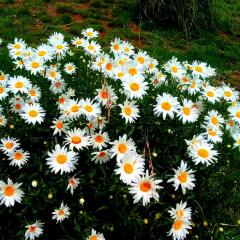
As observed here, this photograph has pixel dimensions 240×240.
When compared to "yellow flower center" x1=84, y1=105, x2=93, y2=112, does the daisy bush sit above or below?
below

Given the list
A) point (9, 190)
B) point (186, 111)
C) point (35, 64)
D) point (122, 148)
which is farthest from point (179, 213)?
point (35, 64)

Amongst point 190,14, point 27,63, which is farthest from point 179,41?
point 27,63

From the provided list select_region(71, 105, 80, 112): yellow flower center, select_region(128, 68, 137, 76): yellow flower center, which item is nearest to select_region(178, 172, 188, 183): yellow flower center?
select_region(71, 105, 80, 112): yellow flower center

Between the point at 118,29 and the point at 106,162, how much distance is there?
4.52 meters

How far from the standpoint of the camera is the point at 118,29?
7.12m

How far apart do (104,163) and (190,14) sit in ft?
16.7

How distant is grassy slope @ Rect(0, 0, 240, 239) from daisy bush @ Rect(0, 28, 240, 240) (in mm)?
3183

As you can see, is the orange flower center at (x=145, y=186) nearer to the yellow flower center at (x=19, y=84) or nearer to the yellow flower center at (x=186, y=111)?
the yellow flower center at (x=186, y=111)

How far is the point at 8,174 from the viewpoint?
3.00 metres

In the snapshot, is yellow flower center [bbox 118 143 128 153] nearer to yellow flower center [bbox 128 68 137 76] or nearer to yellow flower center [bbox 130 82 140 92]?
yellow flower center [bbox 130 82 140 92]

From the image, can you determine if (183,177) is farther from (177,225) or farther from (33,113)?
(33,113)

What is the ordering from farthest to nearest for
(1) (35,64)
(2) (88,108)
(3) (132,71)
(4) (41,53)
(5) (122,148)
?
1. (4) (41,53)
2. (1) (35,64)
3. (3) (132,71)
4. (2) (88,108)
5. (5) (122,148)

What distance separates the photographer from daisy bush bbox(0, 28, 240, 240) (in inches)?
108

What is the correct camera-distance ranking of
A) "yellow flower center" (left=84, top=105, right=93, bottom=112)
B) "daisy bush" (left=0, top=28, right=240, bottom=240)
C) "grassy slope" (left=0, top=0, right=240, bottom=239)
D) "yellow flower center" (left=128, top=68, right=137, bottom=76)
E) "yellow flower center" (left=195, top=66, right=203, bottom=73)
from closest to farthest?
"daisy bush" (left=0, top=28, right=240, bottom=240) → "yellow flower center" (left=84, top=105, right=93, bottom=112) → "yellow flower center" (left=128, top=68, right=137, bottom=76) → "yellow flower center" (left=195, top=66, right=203, bottom=73) → "grassy slope" (left=0, top=0, right=240, bottom=239)
